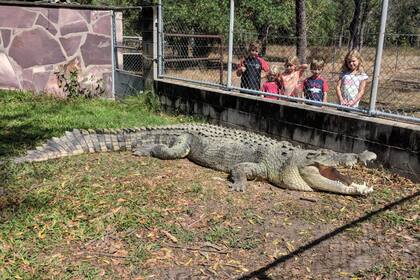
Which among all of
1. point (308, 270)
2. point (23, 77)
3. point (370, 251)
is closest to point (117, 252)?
point (308, 270)

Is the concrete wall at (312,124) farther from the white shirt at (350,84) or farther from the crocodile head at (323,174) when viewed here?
the crocodile head at (323,174)

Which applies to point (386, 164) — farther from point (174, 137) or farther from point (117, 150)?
point (117, 150)

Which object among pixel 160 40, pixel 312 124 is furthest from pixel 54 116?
pixel 312 124

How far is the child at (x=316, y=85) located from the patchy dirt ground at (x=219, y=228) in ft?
4.21

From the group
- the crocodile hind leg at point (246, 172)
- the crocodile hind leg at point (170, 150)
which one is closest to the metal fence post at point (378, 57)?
the crocodile hind leg at point (246, 172)

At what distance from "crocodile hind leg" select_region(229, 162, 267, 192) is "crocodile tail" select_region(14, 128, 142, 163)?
1735 millimetres

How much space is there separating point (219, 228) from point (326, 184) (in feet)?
4.63

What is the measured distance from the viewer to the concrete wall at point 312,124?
193 inches

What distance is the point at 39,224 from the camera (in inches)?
150

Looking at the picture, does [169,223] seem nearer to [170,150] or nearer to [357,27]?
[170,150]

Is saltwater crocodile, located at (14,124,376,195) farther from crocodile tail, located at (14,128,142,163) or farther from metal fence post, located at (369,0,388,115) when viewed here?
metal fence post, located at (369,0,388,115)

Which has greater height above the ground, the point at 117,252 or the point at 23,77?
the point at 23,77

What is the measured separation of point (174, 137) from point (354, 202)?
8.23 feet

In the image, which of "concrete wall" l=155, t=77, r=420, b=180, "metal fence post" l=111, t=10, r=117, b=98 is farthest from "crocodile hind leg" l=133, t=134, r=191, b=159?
"metal fence post" l=111, t=10, r=117, b=98
